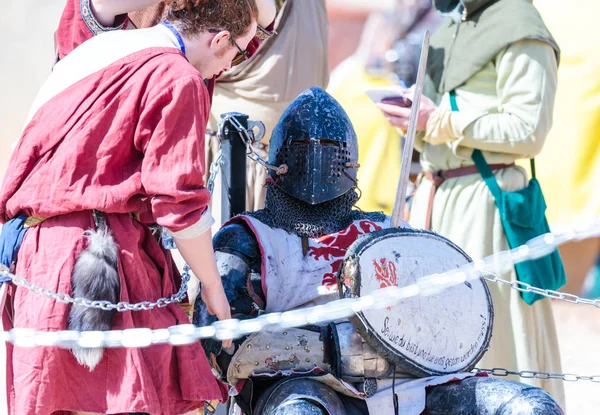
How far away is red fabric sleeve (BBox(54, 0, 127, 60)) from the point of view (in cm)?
302

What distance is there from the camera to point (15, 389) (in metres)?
2.54

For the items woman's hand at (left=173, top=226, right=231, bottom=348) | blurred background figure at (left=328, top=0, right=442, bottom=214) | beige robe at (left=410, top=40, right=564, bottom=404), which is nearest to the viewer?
woman's hand at (left=173, top=226, right=231, bottom=348)

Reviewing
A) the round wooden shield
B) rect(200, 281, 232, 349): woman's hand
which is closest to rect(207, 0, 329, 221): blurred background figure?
the round wooden shield

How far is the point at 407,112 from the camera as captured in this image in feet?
16.0

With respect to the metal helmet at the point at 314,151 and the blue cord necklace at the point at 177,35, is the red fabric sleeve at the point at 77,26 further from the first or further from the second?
the metal helmet at the point at 314,151

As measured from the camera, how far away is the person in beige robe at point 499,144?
15.3 feet

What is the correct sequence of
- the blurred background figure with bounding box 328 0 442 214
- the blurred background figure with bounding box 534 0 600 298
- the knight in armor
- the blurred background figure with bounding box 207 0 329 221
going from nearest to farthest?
the knight in armor
the blurred background figure with bounding box 207 0 329 221
the blurred background figure with bounding box 328 0 442 214
the blurred background figure with bounding box 534 0 600 298

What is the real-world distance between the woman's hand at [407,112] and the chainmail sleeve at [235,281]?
1580 mm

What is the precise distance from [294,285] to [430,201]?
5.73 feet

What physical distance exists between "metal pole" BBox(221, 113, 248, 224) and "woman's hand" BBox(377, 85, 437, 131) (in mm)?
1179

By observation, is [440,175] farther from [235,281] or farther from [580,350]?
[580,350]

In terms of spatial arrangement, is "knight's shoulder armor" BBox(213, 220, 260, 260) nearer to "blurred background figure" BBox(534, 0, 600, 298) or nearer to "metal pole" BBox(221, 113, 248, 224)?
"metal pole" BBox(221, 113, 248, 224)

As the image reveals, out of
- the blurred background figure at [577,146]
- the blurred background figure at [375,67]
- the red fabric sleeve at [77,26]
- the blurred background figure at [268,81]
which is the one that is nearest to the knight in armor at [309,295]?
the red fabric sleeve at [77,26]

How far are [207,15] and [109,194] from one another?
589mm
